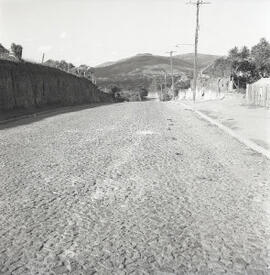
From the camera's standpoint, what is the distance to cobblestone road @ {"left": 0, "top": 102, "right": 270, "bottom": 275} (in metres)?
4.19

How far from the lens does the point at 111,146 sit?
37.5 feet

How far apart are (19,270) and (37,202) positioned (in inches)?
83.4

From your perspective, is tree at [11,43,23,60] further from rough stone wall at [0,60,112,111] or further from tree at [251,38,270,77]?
tree at [251,38,270,77]

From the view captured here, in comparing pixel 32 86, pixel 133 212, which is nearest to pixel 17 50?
pixel 32 86

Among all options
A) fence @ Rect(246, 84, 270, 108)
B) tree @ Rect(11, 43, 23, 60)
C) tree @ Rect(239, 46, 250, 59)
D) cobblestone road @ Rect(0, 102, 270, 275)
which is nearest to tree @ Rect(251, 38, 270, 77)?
tree @ Rect(239, 46, 250, 59)

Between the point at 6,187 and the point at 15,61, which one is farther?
the point at 15,61

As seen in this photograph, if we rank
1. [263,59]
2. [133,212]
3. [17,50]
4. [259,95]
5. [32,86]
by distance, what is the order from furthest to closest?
[263,59]
[17,50]
[32,86]
[259,95]
[133,212]

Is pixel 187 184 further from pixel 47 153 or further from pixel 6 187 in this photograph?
pixel 47 153

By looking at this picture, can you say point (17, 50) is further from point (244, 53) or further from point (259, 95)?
point (244, 53)

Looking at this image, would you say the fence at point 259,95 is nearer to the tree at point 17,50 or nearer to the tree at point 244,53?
the tree at point 17,50

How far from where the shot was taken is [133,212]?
562 centimetres

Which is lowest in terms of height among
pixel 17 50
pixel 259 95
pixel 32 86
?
pixel 259 95

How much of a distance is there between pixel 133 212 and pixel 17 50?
2905cm

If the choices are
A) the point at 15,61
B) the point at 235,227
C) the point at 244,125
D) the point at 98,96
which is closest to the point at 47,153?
the point at 235,227
